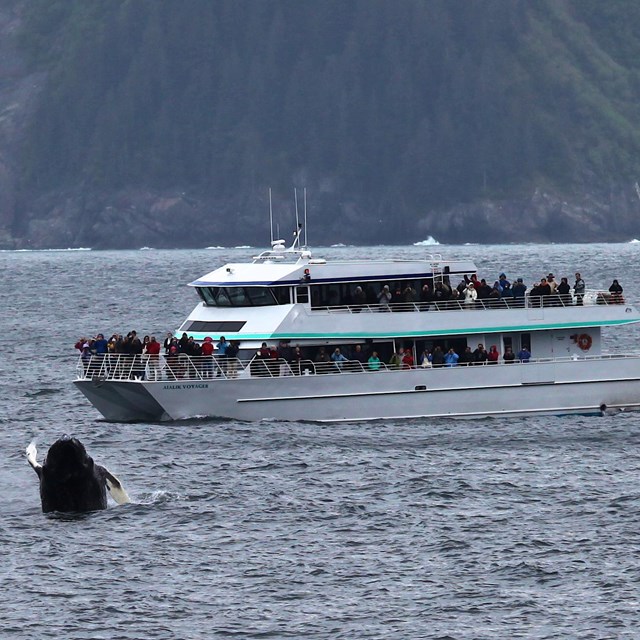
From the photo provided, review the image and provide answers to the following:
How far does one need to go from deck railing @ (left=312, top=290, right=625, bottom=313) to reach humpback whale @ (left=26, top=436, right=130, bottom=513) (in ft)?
45.9

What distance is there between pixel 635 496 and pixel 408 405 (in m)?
11.6

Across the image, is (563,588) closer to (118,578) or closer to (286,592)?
(286,592)

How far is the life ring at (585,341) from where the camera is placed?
2053 inches

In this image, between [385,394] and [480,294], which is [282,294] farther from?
[480,294]

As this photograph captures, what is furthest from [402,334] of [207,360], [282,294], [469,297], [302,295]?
[207,360]

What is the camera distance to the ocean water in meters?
29.9

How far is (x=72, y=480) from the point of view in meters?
35.8

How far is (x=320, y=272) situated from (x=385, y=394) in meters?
4.46

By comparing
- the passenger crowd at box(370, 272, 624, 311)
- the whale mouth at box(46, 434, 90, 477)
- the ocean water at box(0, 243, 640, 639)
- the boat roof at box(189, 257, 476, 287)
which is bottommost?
the ocean water at box(0, 243, 640, 639)

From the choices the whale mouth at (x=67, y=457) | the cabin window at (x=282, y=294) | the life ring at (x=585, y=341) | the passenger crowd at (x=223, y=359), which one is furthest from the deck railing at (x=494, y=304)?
the whale mouth at (x=67, y=457)

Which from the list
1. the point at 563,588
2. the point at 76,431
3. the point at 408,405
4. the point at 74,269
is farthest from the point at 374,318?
the point at 74,269

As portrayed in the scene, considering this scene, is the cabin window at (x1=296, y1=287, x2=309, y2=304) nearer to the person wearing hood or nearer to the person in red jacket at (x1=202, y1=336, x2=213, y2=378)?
the person in red jacket at (x1=202, y1=336, x2=213, y2=378)

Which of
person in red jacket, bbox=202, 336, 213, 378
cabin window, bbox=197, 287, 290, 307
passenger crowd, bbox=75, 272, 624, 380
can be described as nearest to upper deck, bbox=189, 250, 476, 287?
cabin window, bbox=197, 287, 290, 307

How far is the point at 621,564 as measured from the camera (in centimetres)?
3303
